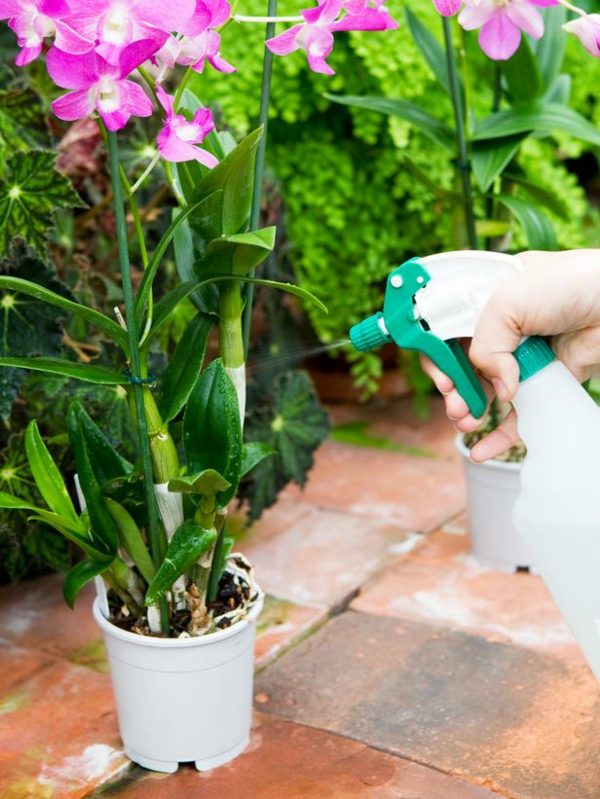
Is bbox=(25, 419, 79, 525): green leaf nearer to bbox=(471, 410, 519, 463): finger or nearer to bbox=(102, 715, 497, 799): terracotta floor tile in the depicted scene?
bbox=(102, 715, 497, 799): terracotta floor tile

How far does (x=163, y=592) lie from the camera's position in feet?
5.00

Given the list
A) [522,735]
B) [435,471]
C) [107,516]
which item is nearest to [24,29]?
[107,516]

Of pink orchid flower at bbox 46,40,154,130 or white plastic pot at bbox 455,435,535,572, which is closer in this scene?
pink orchid flower at bbox 46,40,154,130

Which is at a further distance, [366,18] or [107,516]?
[107,516]

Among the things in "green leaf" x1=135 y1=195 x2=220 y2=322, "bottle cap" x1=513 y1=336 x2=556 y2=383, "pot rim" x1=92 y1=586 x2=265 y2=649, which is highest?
"green leaf" x1=135 y1=195 x2=220 y2=322

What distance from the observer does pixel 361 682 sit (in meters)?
1.89

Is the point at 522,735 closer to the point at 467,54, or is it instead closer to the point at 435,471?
the point at 435,471

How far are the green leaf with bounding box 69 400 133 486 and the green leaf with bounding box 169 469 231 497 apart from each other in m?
0.17

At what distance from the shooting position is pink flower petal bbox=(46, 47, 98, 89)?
1.24 meters

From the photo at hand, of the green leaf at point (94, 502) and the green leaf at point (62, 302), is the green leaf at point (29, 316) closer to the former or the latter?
the green leaf at point (94, 502)

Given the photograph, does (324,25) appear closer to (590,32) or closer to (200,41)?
(200,41)

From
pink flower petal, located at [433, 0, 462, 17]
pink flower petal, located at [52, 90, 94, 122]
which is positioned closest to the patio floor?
pink flower petal, located at [52, 90, 94, 122]

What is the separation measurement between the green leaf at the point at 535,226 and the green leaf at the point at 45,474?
104 centimetres

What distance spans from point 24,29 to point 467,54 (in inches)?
72.6
